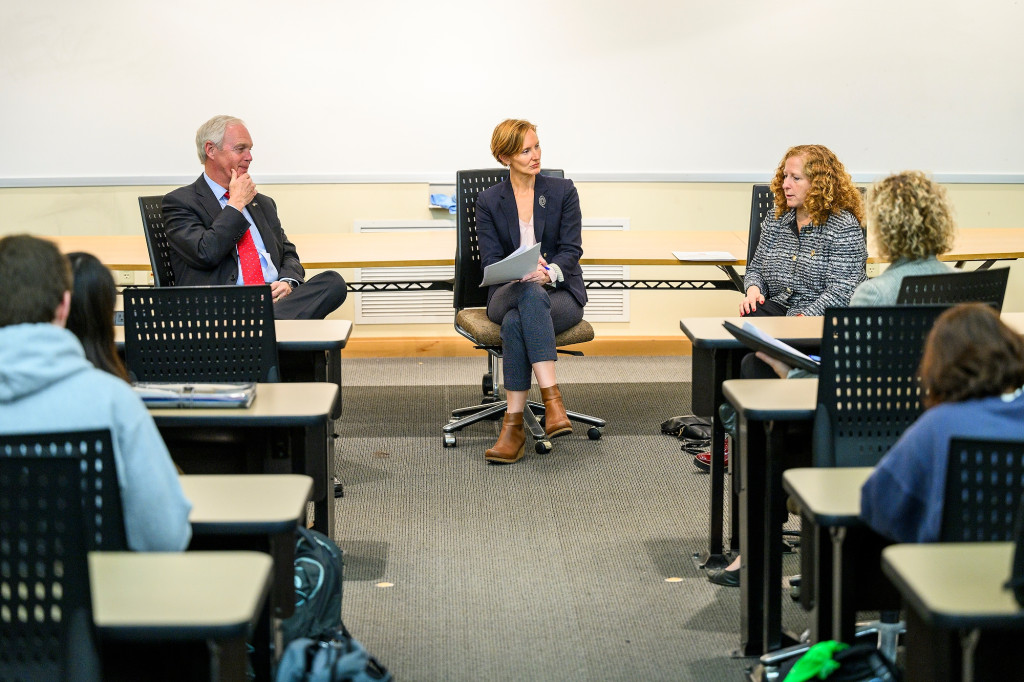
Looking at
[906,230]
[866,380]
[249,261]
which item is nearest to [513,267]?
[249,261]

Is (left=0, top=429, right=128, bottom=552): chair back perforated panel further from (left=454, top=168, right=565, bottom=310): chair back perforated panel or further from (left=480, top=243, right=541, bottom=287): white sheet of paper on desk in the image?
(left=454, top=168, right=565, bottom=310): chair back perforated panel

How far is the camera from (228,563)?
151cm

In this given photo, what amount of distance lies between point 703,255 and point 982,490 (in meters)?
2.69

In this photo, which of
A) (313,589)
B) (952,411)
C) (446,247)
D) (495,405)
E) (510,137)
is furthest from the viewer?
(446,247)

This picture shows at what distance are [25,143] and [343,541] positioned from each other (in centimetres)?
319

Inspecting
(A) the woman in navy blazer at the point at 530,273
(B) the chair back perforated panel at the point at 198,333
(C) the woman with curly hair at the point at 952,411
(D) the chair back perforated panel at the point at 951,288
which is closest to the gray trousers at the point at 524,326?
(A) the woman in navy blazer at the point at 530,273

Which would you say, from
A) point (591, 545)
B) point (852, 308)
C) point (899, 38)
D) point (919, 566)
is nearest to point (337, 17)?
point (899, 38)

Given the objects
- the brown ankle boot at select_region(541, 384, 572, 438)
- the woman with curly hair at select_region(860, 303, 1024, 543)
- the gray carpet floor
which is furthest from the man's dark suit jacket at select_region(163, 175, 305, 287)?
the woman with curly hair at select_region(860, 303, 1024, 543)

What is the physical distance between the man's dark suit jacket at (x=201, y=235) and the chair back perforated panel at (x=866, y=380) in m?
2.19

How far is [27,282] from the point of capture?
4.99 ft

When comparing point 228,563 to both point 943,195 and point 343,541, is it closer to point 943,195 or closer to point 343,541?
point 343,541

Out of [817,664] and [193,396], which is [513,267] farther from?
[817,664]

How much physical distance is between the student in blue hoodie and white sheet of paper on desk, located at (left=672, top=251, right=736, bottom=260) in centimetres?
290

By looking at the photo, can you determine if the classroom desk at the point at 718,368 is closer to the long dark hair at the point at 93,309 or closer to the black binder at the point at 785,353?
the black binder at the point at 785,353
